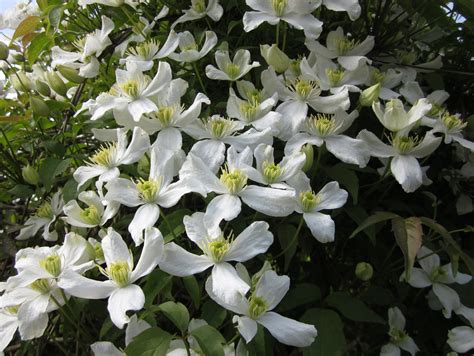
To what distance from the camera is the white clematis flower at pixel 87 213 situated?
84 centimetres

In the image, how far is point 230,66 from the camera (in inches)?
36.9

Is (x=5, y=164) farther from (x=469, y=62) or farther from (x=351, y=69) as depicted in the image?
(x=469, y=62)

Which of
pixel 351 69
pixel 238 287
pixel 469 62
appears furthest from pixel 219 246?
pixel 469 62

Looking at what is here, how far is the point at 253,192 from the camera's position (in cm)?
77

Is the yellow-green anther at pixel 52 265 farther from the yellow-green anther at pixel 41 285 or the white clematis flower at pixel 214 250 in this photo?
the white clematis flower at pixel 214 250

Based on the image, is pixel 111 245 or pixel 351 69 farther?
pixel 351 69

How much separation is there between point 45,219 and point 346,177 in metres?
0.52

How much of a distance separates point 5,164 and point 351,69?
67 cm

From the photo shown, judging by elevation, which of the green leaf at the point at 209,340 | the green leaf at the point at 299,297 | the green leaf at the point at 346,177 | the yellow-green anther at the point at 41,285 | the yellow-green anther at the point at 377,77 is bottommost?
the green leaf at the point at 299,297

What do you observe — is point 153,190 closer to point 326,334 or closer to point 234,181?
point 234,181

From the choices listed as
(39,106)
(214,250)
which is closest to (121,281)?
(214,250)

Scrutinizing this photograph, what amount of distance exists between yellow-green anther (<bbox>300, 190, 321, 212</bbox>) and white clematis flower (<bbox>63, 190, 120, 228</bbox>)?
282mm

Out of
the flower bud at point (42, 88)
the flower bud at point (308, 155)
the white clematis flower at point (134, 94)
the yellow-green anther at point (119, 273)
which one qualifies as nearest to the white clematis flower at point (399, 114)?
the flower bud at point (308, 155)

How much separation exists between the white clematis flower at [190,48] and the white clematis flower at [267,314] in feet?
1.39
